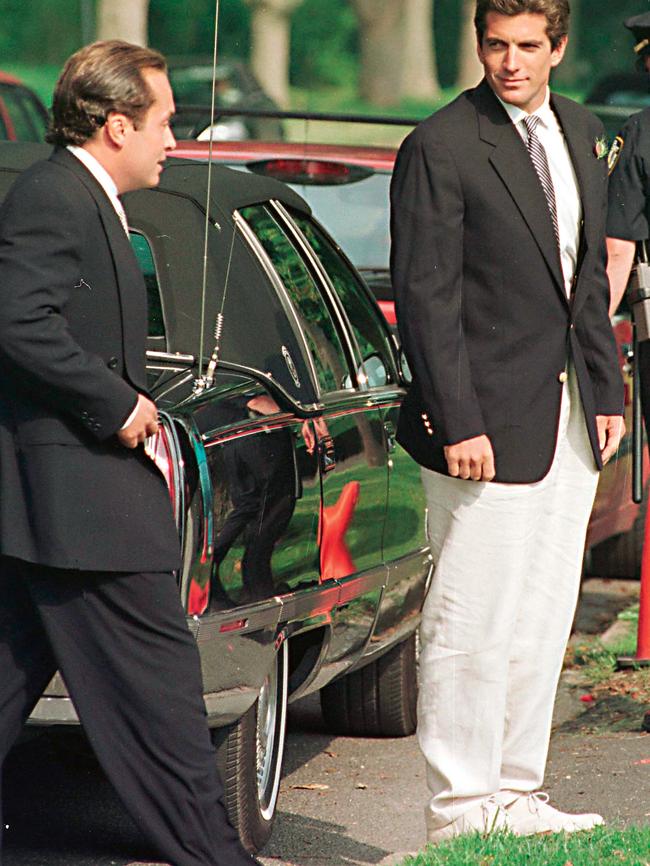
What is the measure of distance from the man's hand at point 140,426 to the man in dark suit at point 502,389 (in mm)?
668

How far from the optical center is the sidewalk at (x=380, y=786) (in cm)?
478

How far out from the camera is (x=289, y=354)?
4914 mm

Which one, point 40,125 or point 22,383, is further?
point 40,125

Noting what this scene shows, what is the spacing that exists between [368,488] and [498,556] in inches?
40.4

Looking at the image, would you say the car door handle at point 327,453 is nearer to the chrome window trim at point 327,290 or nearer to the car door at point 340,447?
the car door at point 340,447

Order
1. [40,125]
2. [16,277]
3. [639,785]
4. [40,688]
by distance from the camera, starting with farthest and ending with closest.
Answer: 1. [40,125]
2. [639,785]
3. [40,688]
4. [16,277]

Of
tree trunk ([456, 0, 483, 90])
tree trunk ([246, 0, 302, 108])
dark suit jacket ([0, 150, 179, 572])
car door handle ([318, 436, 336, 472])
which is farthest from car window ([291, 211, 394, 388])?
tree trunk ([246, 0, 302, 108])

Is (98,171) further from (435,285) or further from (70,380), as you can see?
(435,285)

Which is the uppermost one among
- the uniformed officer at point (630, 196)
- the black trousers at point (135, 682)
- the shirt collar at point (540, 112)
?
the shirt collar at point (540, 112)

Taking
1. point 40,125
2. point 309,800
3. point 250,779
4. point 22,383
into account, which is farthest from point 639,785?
point 40,125

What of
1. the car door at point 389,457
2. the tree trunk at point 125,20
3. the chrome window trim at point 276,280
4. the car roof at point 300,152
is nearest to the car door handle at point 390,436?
the car door at point 389,457

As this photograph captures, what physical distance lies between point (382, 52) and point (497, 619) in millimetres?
11591

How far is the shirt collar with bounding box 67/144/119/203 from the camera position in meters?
3.68

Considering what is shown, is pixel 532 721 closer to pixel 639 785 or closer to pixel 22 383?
pixel 639 785
